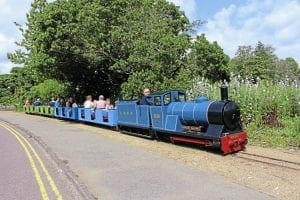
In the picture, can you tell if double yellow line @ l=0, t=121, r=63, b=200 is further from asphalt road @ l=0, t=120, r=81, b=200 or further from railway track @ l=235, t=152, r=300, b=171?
railway track @ l=235, t=152, r=300, b=171

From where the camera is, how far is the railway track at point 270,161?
12.4 m

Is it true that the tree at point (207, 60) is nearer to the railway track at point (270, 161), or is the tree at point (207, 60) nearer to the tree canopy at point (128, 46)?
the tree canopy at point (128, 46)

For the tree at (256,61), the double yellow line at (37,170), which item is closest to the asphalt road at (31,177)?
the double yellow line at (37,170)

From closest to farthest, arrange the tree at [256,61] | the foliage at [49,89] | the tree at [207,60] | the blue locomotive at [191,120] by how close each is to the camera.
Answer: the blue locomotive at [191,120] < the tree at [207,60] < the foliage at [49,89] < the tree at [256,61]

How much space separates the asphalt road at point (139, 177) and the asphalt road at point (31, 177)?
483mm

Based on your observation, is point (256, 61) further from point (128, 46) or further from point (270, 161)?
point (270, 161)

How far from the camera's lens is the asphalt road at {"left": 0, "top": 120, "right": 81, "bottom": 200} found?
9.92 metres

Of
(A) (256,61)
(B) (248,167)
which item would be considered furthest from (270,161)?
(A) (256,61)

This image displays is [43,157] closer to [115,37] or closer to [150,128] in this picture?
[150,128]

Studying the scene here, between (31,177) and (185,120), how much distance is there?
7124mm

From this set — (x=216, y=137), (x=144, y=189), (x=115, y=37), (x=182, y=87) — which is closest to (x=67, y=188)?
(x=144, y=189)

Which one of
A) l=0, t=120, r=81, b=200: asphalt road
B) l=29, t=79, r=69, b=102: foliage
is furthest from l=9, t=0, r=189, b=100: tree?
l=29, t=79, r=69, b=102: foliage

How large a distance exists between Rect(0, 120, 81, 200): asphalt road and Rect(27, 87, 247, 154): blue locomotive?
479 cm

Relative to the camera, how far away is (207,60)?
3206 centimetres
